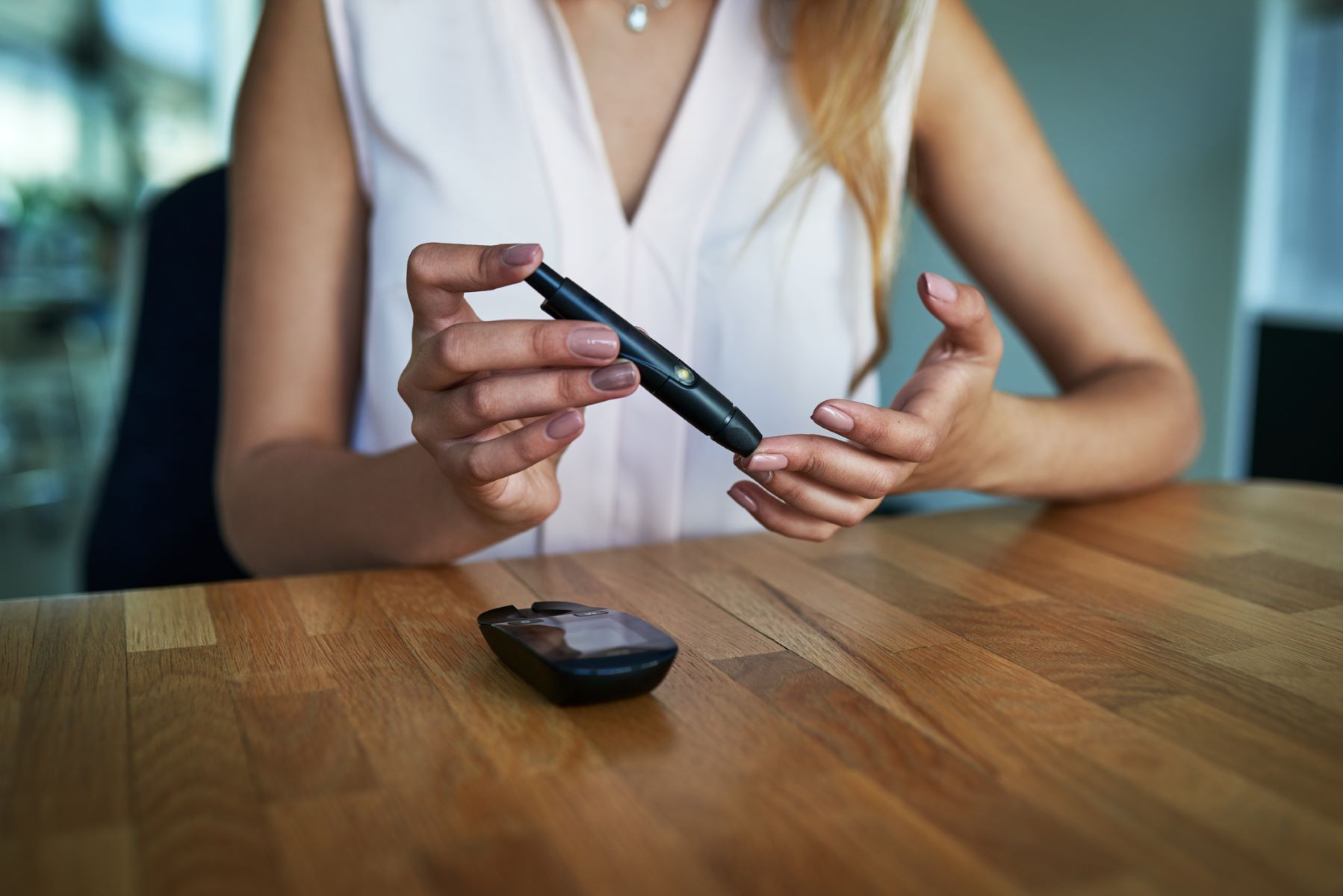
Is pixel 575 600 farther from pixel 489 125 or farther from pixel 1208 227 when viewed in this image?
A: pixel 1208 227

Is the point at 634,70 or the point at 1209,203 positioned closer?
the point at 634,70

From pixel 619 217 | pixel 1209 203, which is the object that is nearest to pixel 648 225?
pixel 619 217

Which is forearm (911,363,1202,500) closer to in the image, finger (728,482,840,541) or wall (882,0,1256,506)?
finger (728,482,840,541)

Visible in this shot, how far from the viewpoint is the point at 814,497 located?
0.56 meters

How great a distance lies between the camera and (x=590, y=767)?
0.38 meters

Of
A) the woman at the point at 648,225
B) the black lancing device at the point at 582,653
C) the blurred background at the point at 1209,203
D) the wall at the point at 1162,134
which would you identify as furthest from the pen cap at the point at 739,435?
the wall at the point at 1162,134

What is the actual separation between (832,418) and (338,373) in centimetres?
52

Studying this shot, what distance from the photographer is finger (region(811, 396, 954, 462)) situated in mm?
516

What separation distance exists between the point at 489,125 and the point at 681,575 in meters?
0.44

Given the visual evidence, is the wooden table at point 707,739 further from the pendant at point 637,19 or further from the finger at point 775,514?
the pendant at point 637,19

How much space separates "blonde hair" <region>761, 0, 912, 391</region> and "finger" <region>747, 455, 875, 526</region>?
0.39 m

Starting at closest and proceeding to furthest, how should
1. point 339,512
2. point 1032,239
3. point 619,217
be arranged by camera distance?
point 339,512
point 619,217
point 1032,239

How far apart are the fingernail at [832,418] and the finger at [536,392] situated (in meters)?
0.09

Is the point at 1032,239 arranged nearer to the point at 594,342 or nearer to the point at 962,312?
the point at 962,312
